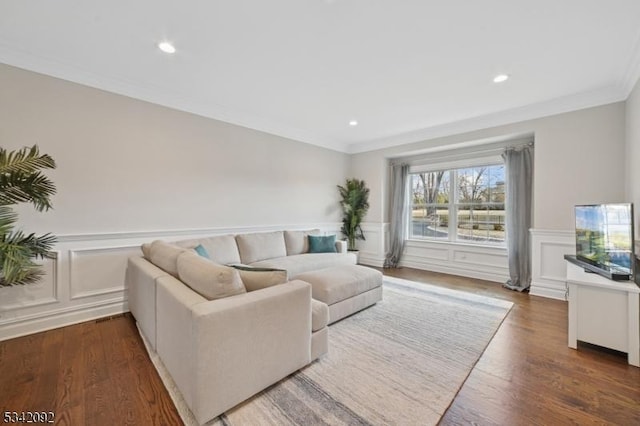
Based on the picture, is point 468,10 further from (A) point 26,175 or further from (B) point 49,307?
(B) point 49,307

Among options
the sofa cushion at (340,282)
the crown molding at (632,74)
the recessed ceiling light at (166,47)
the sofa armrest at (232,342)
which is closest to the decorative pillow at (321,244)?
the sofa cushion at (340,282)

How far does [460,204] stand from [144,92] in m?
5.39

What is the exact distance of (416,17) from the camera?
201cm

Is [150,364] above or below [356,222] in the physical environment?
→ below

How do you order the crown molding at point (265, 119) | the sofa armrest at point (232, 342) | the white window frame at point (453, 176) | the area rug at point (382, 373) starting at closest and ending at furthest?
the sofa armrest at point (232, 342) → the area rug at point (382, 373) → the crown molding at point (265, 119) → the white window frame at point (453, 176)

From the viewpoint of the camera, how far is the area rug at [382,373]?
5.01ft

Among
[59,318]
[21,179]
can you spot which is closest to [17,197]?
[21,179]

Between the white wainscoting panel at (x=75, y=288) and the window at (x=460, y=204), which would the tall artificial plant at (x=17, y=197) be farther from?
the window at (x=460, y=204)

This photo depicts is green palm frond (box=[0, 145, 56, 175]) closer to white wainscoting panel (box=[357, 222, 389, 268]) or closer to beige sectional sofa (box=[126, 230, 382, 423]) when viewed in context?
beige sectional sofa (box=[126, 230, 382, 423])

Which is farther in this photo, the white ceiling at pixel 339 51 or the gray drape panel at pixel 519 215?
the gray drape panel at pixel 519 215

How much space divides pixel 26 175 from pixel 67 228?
0.94m

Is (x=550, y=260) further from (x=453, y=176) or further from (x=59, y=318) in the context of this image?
(x=59, y=318)

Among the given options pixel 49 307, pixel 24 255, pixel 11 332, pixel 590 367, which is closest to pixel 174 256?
pixel 24 255

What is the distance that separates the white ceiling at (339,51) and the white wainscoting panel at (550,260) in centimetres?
175
